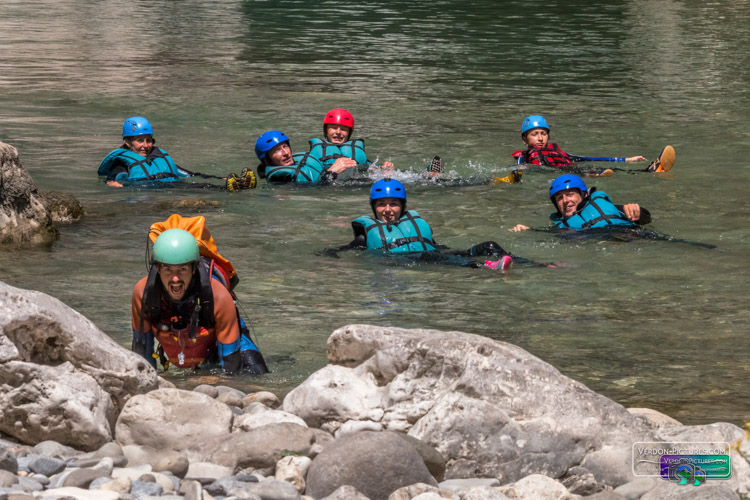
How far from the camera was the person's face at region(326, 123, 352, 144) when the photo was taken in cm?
1719

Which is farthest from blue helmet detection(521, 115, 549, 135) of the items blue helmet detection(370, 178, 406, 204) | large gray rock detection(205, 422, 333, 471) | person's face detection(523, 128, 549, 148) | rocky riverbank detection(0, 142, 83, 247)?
large gray rock detection(205, 422, 333, 471)

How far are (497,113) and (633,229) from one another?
9873 mm

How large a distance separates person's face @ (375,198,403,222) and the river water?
0.70m

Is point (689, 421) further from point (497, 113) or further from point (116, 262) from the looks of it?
point (497, 113)

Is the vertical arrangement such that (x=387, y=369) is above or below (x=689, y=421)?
above

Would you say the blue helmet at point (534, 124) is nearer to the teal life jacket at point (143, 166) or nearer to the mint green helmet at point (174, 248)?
the teal life jacket at point (143, 166)

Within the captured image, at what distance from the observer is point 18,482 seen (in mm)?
5293

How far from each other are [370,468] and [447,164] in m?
12.1

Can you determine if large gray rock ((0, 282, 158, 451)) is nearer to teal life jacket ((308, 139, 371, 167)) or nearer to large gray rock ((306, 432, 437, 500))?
large gray rock ((306, 432, 437, 500))

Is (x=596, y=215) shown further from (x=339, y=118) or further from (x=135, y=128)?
(x=135, y=128)

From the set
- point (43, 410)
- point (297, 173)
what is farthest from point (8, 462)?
point (297, 173)

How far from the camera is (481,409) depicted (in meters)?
6.26

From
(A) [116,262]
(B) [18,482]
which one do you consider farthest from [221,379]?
(A) [116,262]

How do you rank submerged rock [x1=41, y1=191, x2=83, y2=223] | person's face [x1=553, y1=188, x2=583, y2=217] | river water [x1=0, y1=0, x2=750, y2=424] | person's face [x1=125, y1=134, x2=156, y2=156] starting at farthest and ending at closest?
person's face [x1=125, y1=134, x2=156, y2=156] < submerged rock [x1=41, y1=191, x2=83, y2=223] < person's face [x1=553, y1=188, x2=583, y2=217] < river water [x1=0, y1=0, x2=750, y2=424]
